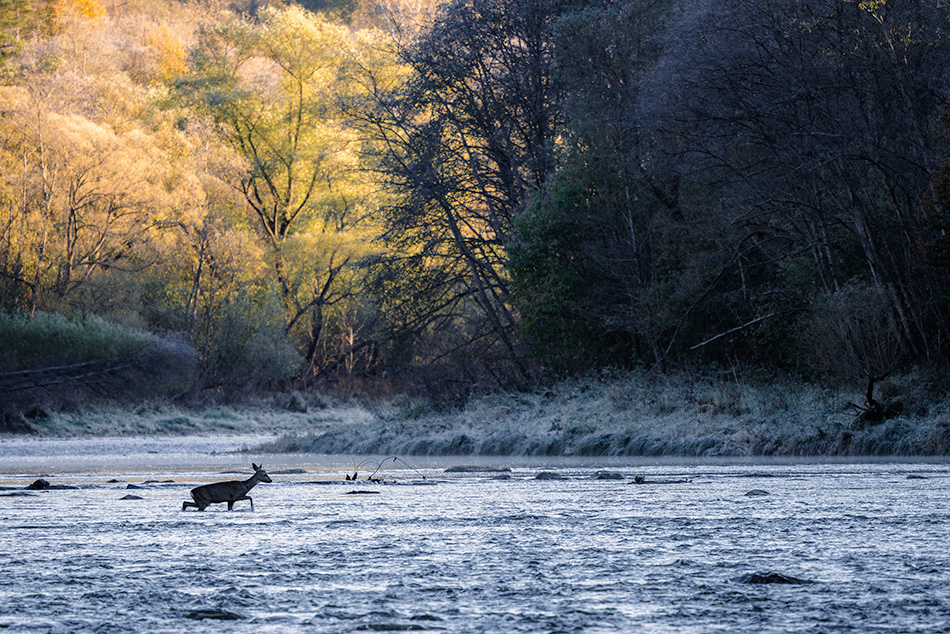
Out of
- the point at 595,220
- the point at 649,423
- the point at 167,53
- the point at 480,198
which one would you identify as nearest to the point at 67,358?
the point at 480,198

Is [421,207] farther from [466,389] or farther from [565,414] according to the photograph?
[565,414]

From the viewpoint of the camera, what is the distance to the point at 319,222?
53688 millimetres

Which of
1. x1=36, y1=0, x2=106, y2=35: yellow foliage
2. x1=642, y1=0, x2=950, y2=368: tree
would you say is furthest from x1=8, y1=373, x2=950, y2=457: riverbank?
x1=36, y1=0, x2=106, y2=35: yellow foliage

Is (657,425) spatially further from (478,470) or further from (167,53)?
(167,53)

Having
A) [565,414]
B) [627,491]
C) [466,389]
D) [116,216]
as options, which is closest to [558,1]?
[466,389]

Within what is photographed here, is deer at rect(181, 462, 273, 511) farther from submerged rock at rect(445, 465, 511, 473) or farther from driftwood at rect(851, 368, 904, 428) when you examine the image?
driftwood at rect(851, 368, 904, 428)

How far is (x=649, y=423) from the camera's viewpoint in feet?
70.5

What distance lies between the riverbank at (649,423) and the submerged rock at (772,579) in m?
13.0

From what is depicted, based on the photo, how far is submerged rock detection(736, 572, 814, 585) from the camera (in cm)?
477

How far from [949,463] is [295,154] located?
42974mm

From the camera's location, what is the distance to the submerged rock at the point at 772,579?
4.77 metres

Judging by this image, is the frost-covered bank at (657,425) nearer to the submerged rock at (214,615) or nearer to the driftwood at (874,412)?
the driftwood at (874,412)

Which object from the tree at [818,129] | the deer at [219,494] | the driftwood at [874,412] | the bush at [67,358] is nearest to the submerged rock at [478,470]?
the deer at [219,494]

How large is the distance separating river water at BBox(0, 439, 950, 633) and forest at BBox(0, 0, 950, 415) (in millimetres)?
10571
